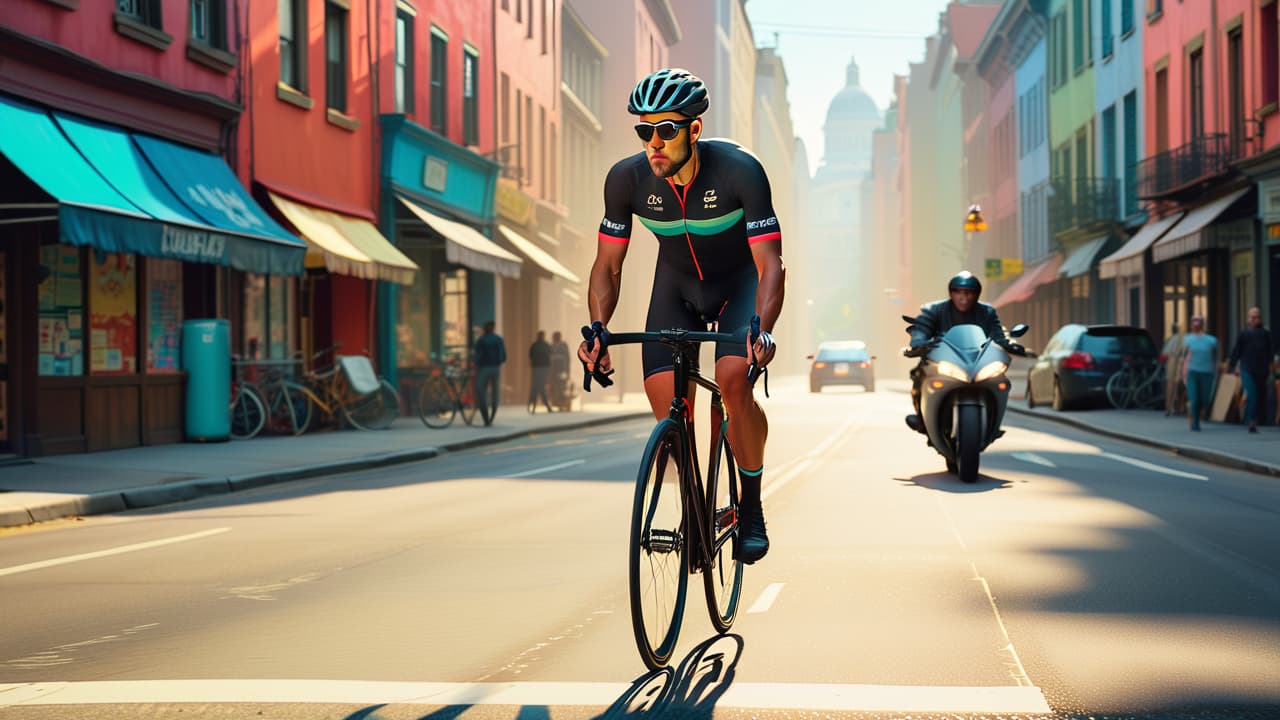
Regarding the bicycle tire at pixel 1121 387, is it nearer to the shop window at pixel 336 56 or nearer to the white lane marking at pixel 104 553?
the shop window at pixel 336 56

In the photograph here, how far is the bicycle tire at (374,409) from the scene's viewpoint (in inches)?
939

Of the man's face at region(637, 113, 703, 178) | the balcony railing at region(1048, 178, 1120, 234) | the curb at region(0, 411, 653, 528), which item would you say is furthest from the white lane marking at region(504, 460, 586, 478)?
the balcony railing at region(1048, 178, 1120, 234)

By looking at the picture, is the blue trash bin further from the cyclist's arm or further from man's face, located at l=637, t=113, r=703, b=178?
man's face, located at l=637, t=113, r=703, b=178

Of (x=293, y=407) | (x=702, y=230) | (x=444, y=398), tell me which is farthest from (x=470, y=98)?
(x=702, y=230)

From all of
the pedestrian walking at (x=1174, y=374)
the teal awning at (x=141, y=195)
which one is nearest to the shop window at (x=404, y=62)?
the teal awning at (x=141, y=195)

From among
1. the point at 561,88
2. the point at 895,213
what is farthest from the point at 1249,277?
the point at 895,213

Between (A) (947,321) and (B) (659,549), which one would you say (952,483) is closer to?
(A) (947,321)

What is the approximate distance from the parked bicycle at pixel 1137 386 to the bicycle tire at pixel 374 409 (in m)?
13.4

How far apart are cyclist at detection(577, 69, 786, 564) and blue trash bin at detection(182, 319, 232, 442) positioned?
47.9 ft

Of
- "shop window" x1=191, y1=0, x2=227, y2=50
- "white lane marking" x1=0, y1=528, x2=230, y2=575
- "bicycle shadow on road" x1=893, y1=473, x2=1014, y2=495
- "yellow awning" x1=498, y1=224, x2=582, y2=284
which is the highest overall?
"shop window" x1=191, y1=0, x2=227, y2=50

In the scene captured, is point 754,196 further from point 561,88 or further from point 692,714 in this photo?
point 561,88

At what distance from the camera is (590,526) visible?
35.9 feet

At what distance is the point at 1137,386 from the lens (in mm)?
29750

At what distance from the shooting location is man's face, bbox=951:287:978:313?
14562 millimetres
